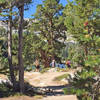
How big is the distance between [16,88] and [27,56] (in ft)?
77.3

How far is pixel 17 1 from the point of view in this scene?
38.7 ft

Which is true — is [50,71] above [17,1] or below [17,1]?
below

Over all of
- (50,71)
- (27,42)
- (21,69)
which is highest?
(27,42)

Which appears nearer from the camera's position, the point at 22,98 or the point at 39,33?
the point at 22,98

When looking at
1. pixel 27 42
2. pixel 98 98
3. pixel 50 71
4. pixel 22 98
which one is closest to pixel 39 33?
pixel 27 42

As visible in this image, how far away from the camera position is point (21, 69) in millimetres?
12234

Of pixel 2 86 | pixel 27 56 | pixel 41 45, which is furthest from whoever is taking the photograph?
pixel 27 56

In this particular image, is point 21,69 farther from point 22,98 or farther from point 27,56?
point 27,56

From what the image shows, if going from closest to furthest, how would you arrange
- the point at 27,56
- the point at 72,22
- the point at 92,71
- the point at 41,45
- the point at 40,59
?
1. the point at 92,71
2. the point at 72,22
3. the point at 41,45
4. the point at 40,59
5. the point at 27,56

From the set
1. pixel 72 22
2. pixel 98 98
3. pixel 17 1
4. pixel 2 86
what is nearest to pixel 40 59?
pixel 72 22

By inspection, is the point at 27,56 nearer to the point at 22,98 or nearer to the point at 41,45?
the point at 41,45

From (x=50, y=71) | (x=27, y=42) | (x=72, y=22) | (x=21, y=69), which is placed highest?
(x=72, y=22)

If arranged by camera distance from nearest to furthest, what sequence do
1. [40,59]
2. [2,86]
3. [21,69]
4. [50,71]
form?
1. [21,69]
2. [2,86]
3. [50,71]
4. [40,59]

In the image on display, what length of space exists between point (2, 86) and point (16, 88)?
4.23 ft
